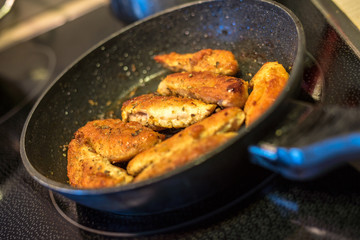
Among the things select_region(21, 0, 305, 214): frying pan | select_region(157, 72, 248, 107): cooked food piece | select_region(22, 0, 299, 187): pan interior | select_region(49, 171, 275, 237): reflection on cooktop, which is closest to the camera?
select_region(21, 0, 305, 214): frying pan

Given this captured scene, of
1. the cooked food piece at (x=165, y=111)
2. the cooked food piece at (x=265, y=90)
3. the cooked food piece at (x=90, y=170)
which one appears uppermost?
the cooked food piece at (x=265, y=90)

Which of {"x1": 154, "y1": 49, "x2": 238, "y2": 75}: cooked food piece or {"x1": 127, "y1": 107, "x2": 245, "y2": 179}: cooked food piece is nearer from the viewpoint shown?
{"x1": 127, "y1": 107, "x2": 245, "y2": 179}: cooked food piece

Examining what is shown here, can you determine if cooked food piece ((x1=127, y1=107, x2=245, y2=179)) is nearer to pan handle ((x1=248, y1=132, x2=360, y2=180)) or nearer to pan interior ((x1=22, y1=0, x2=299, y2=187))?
pan handle ((x1=248, y1=132, x2=360, y2=180))

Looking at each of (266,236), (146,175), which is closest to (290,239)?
(266,236)

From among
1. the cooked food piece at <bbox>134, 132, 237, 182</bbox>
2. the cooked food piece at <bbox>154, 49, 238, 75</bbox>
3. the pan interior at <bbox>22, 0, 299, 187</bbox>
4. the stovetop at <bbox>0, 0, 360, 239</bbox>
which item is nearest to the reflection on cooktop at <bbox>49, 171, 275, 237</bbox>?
the stovetop at <bbox>0, 0, 360, 239</bbox>

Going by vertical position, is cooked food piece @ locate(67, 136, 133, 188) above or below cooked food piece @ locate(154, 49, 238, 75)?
below

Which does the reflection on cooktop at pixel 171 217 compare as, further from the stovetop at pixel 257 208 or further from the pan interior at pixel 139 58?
the pan interior at pixel 139 58

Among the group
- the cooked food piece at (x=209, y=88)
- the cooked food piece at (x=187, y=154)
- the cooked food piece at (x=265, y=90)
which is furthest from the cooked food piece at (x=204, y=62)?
the cooked food piece at (x=187, y=154)
